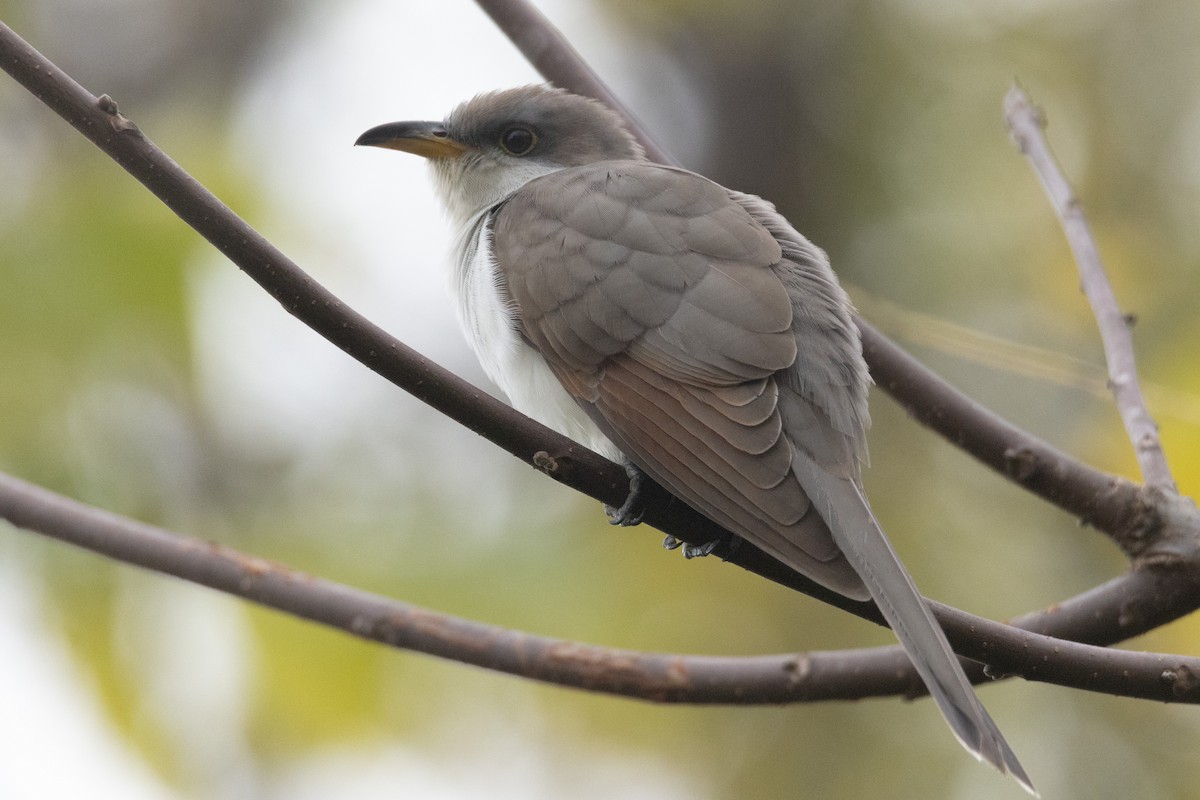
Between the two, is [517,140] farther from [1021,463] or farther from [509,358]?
[1021,463]

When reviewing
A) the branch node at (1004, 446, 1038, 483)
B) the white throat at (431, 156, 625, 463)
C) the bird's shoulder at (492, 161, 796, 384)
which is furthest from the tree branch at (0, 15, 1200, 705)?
the branch node at (1004, 446, 1038, 483)

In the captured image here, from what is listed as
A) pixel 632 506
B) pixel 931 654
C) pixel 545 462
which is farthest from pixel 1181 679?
pixel 545 462

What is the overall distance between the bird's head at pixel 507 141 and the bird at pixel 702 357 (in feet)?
0.83

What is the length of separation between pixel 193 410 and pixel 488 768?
1.69 m

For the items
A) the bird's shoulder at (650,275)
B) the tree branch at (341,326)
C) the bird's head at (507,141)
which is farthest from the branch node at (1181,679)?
the bird's head at (507,141)

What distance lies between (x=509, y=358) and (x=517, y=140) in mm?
1117

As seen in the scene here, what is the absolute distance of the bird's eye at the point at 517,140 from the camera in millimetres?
4184

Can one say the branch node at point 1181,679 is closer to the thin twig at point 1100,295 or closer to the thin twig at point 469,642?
the thin twig at point 469,642

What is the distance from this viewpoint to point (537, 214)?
3441 millimetres

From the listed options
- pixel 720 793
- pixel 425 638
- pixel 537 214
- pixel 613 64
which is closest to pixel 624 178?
pixel 537 214

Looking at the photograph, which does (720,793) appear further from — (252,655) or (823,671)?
(823,671)

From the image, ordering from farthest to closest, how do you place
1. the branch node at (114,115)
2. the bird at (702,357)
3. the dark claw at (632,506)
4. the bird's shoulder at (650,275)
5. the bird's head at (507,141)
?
the bird's head at (507,141) < the bird's shoulder at (650,275) < the dark claw at (632,506) < the bird at (702,357) < the branch node at (114,115)

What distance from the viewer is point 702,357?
293cm

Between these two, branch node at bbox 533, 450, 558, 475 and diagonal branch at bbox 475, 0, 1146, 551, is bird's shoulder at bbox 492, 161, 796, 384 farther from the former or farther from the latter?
branch node at bbox 533, 450, 558, 475
